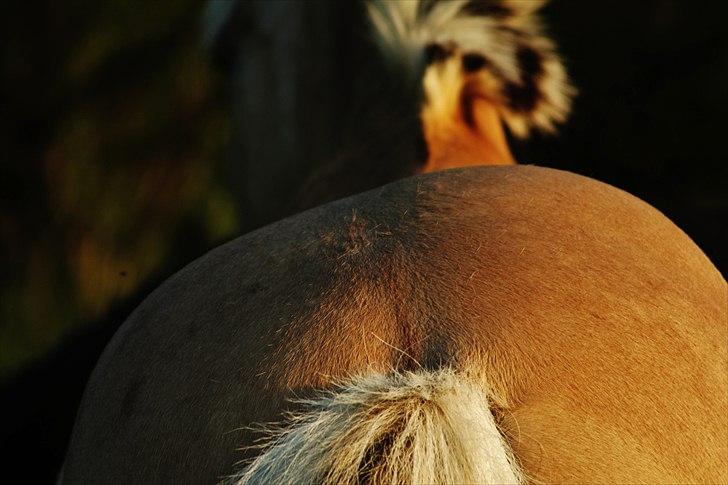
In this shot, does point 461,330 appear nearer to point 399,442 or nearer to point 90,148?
point 399,442

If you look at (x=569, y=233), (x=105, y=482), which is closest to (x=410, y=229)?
(x=569, y=233)

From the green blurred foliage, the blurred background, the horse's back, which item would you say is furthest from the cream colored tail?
the green blurred foliage

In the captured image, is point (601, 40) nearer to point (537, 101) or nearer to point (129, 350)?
point (537, 101)

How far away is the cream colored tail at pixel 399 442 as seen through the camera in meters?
0.58

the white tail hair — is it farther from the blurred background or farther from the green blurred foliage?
the green blurred foliage

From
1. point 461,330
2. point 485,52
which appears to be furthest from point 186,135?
point 461,330

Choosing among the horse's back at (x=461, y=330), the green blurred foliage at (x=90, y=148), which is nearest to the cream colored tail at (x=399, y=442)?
the horse's back at (x=461, y=330)

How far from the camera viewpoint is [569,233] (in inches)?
32.5

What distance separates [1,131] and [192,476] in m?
2.66

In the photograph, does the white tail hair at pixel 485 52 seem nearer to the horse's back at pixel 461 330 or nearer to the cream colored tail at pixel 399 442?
the horse's back at pixel 461 330

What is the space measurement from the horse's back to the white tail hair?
51cm

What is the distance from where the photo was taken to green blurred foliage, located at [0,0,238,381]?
3002 millimetres

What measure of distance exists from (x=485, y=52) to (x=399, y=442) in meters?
0.93

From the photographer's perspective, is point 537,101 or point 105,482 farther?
point 537,101
